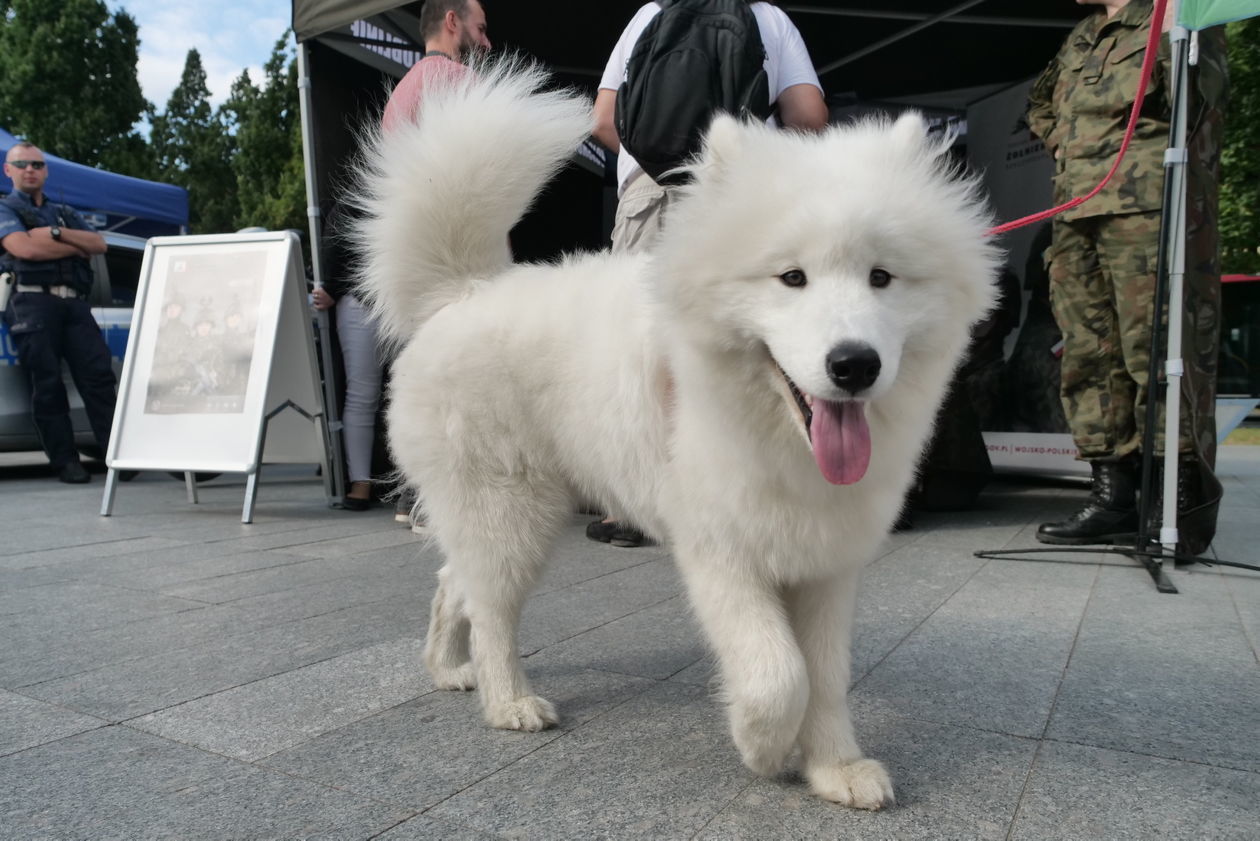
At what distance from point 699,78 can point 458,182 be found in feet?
3.16

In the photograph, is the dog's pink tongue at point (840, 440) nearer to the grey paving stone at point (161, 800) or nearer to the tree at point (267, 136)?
the grey paving stone at point (161, 800)

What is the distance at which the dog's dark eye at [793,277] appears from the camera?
1.77 meters

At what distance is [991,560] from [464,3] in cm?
400

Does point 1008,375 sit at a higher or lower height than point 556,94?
lower

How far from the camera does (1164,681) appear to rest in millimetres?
2562

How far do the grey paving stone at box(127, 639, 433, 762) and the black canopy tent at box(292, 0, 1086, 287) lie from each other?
3.73 metres

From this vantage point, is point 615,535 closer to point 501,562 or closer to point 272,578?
point 272,578

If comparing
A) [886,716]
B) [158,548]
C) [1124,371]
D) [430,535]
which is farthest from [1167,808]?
[158,548]

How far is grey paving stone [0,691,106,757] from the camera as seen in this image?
2.16 metres

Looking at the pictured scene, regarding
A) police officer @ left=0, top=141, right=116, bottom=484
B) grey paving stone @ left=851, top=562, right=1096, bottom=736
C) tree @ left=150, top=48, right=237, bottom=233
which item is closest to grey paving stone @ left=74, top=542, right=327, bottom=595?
grey paving stone @ left=851, top=562, right=1096, bottom=736

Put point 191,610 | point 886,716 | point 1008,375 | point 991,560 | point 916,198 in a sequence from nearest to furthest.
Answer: point 916,198, point 886,716, point 191,610, point 991,560, point 1008,375

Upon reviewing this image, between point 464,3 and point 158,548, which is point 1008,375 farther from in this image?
point 158,548

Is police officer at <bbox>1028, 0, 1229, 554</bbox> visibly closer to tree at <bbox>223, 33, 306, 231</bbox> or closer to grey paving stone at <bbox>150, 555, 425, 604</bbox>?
grey paving stone at <bbox>150, 555, 425, 604</bbox>

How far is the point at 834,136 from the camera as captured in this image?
203cm
